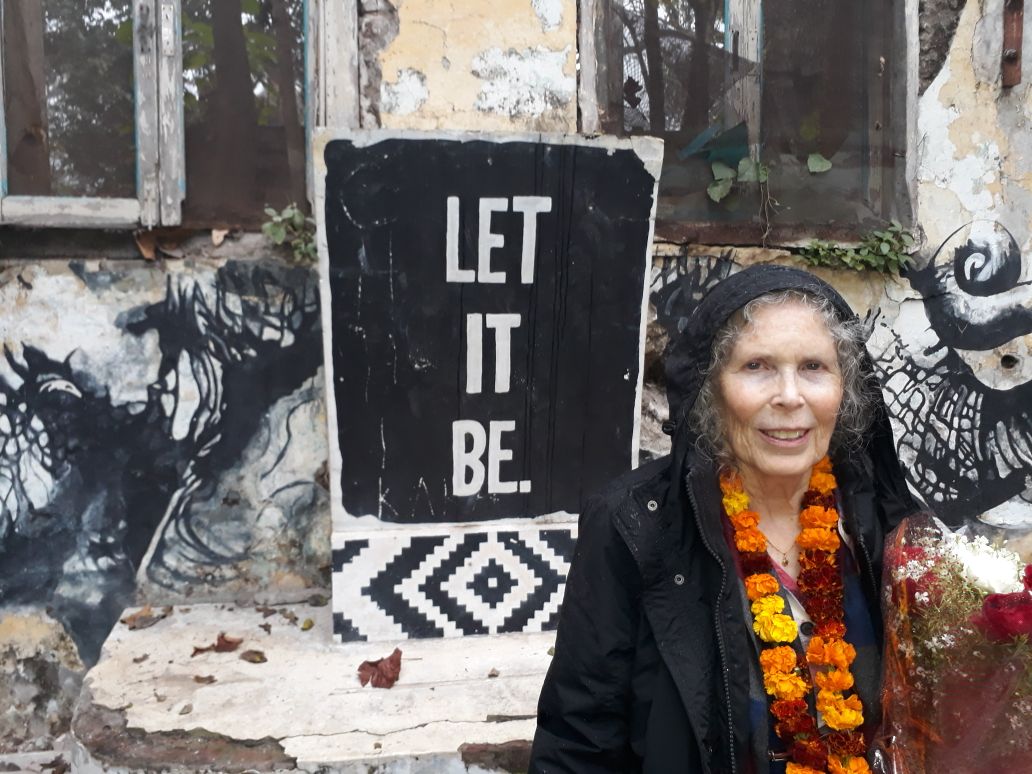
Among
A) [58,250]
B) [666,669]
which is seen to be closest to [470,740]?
[666,669]

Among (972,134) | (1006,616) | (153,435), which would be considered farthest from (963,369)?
(153,435)

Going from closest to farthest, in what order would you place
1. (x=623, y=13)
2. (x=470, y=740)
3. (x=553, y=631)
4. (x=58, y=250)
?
1. (x=470, y=740)
2. (x=553, y=631)
3. (x=58, y=250)
4. (x=623, y=13)

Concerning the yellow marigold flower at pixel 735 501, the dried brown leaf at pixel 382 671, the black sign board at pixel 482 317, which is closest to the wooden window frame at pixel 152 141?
the black sign board at pixel 482 317

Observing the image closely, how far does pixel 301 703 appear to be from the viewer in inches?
99.3

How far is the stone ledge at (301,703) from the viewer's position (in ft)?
7.49

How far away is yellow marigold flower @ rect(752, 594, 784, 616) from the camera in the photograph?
1497 mm

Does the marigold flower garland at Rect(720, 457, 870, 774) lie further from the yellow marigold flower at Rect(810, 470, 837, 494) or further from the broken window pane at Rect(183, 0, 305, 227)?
the broken window pane at Rect(183, 0, 305, 227)

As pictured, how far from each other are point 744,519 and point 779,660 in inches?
10.3

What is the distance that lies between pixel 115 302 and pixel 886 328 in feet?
10.7

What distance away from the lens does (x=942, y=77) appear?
3736mm

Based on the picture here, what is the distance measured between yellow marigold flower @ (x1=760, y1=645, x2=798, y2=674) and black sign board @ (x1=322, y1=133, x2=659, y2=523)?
1.57 meters

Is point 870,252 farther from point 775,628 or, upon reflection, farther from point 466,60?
point 775,628

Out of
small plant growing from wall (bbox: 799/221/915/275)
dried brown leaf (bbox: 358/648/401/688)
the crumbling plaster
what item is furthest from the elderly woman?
the crumbling plaster

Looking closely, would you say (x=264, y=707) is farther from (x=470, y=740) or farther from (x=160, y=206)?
(x=160, y=206)
